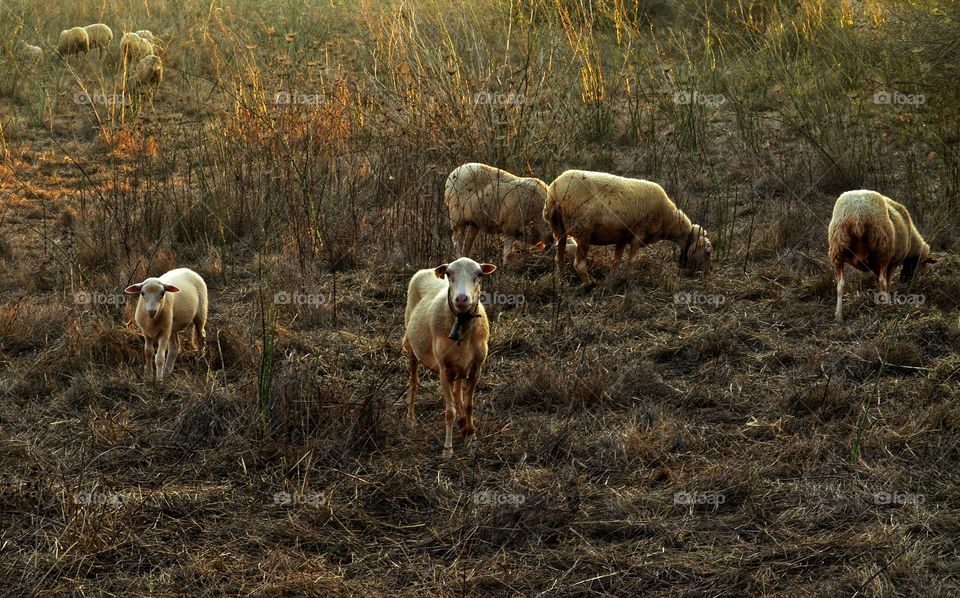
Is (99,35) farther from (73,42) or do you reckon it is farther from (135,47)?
(135,47)

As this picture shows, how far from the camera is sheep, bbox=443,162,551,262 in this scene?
26.3ft

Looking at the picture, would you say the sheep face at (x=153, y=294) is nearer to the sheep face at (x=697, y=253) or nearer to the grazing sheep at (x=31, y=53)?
the sheep face at (x=697, y=253)

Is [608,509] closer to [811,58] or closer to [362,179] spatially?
[362,179]

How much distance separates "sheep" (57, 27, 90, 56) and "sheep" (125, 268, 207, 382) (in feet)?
27.5

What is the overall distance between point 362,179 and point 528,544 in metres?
5.28

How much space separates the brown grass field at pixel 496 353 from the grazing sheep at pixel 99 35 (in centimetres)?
224

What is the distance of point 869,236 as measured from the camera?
7066 millimetres

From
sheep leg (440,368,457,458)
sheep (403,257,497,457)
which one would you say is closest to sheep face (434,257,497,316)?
sheep (403,257,497,457)

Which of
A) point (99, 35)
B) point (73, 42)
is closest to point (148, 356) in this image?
point (73, 42)

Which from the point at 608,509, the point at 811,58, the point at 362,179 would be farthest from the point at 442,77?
the point at 608,509

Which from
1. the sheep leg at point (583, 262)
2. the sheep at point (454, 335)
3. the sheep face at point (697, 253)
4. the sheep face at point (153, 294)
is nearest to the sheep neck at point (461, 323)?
the sheep at point (454, 335)

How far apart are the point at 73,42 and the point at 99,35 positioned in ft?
1.34

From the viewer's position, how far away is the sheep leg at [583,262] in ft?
25.9

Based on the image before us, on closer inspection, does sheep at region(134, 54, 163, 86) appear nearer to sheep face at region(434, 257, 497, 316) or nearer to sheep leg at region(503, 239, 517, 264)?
sheep leg at region(503, 239, 517, 264)
